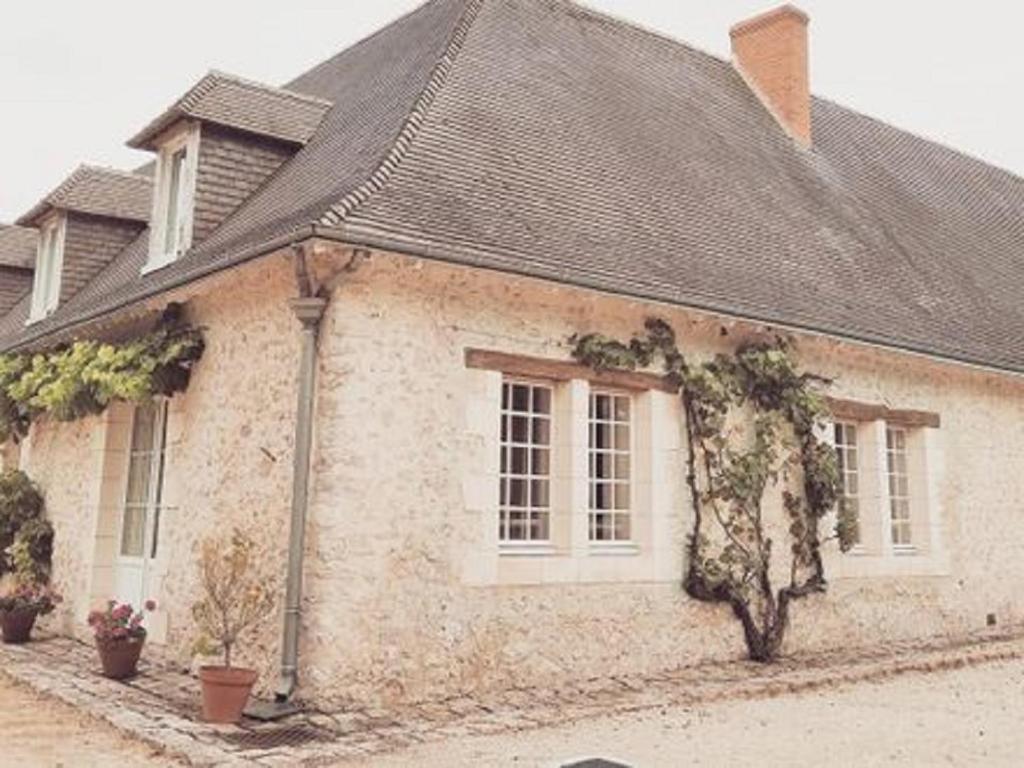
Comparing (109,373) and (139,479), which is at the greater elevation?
(109,373)

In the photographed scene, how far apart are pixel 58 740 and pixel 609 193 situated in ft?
20.3

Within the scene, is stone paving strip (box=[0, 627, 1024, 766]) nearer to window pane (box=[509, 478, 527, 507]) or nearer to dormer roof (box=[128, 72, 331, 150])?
window pane (box=[509, 478, 527, 507])

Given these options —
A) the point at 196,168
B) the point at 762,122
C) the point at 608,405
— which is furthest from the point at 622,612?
the point at 762,122

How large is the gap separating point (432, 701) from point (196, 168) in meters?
5.17

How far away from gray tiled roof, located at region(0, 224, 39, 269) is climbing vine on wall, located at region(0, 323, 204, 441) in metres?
5.57

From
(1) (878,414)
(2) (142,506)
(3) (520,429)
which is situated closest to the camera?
(3) (520,429)

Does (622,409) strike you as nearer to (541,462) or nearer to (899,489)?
(541,462)

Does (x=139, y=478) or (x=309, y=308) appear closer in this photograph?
(x=309, y=308)

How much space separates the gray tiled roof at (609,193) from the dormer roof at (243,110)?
0.29 meters

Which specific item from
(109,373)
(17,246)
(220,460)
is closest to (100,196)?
(17,246)

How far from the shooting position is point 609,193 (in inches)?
348

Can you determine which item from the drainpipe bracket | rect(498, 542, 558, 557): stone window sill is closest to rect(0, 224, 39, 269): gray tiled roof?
the drainpipe bracket

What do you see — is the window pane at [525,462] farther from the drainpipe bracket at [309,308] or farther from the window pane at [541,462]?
the drainpipe bracket at [309,308]

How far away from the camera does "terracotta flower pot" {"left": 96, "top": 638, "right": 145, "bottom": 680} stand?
23.2ft
